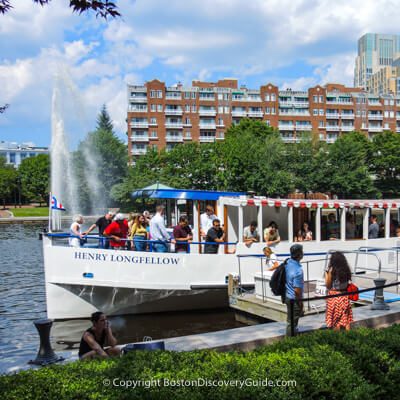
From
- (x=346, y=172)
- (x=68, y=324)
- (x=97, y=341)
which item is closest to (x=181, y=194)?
(x=68, y=324)

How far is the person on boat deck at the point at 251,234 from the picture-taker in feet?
42.7

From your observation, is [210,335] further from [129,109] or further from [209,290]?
[129,109]

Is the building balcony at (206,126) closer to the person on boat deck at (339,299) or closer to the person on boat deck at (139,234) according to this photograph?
the person on boat deck at (139,234)

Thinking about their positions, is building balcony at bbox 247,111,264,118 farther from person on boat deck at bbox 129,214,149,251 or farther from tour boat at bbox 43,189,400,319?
person on boat deck at bbox 129,214,149,251

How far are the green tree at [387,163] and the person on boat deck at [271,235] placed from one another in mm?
67305

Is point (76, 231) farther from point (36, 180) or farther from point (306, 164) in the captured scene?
point (36, 180)

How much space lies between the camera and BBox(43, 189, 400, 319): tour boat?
478 inches

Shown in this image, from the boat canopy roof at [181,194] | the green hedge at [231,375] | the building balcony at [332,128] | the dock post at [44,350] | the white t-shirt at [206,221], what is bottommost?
the dock post at [44,350]

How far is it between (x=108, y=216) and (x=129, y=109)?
82.0 meters

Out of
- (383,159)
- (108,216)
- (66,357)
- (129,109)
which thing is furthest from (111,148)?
(66,357)

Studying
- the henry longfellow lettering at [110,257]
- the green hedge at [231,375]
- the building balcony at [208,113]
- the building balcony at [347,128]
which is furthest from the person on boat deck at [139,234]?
the building balcony at [347,128]

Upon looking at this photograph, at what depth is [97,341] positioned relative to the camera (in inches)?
262

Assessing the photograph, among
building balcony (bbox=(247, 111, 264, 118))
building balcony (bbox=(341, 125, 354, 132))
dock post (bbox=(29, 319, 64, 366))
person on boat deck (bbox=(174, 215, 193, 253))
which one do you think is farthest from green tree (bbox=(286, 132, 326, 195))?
dock post (bbox=(29, 319, 64, 366))

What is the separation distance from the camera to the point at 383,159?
74.4m
